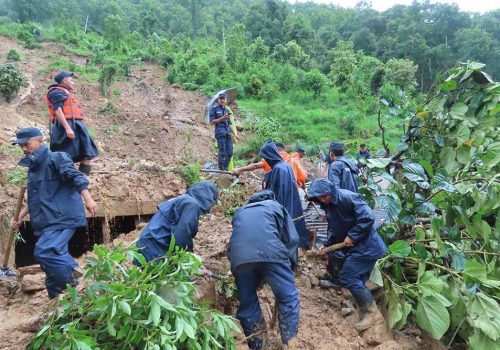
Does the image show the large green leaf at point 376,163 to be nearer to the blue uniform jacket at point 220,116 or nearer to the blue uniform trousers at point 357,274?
the blue uniform trousers at point 357,274

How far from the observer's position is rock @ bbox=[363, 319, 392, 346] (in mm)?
4246

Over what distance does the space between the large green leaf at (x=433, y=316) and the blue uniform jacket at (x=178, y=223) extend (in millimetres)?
2138

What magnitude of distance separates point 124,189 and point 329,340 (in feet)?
11.3

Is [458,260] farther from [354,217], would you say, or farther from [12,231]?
[12,231]

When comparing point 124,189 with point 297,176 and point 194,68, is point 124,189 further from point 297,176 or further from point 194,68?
point 194,68

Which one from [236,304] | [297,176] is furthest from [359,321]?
[297,176]

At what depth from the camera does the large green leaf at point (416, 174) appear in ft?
14.3

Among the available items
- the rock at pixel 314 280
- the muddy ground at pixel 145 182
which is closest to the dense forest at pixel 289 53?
the muddy ground at pixel 145 182

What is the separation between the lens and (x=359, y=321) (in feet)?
14.4

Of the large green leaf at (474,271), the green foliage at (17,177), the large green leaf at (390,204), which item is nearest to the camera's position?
the large green leaf at (474,271)

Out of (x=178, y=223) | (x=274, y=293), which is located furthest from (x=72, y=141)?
(x=274, y=293)

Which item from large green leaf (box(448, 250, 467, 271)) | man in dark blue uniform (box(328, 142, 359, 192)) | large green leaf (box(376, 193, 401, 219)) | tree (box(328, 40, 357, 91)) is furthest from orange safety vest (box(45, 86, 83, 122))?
tree (box(328, 40, 357, 91))

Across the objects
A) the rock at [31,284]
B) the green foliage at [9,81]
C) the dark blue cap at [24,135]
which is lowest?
the rock at [31,284]

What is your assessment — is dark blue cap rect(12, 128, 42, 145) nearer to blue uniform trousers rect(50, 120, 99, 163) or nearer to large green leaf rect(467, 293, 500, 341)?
blue uniform trousers rect(50, 120, 99, 163)
